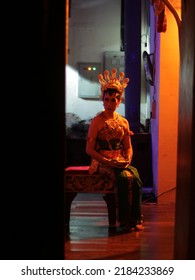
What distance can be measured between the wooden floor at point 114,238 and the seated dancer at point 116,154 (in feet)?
0.89

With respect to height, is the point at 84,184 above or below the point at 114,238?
above

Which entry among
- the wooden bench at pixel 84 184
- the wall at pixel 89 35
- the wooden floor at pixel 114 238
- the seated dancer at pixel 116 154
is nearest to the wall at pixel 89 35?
the wall at pixel 89 35

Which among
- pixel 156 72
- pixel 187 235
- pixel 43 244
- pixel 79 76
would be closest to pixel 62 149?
pixel 43 244

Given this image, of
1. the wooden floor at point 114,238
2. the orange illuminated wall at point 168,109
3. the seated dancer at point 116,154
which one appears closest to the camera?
the wooden floor at point 114,238

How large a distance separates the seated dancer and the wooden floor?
0.27 metres

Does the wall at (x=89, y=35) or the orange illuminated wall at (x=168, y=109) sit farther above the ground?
the wall at (x=89, y=35)

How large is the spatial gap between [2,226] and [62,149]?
0.49 meters

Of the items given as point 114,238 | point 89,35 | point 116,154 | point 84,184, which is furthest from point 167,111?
point 89,35

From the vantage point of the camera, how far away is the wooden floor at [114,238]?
419cm

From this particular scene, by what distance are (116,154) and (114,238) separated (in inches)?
41.4

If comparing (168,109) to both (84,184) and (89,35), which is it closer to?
(84,184)

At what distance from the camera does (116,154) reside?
213 inches

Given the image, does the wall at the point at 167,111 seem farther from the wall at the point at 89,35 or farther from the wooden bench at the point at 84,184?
the wall at the point at 89,35
